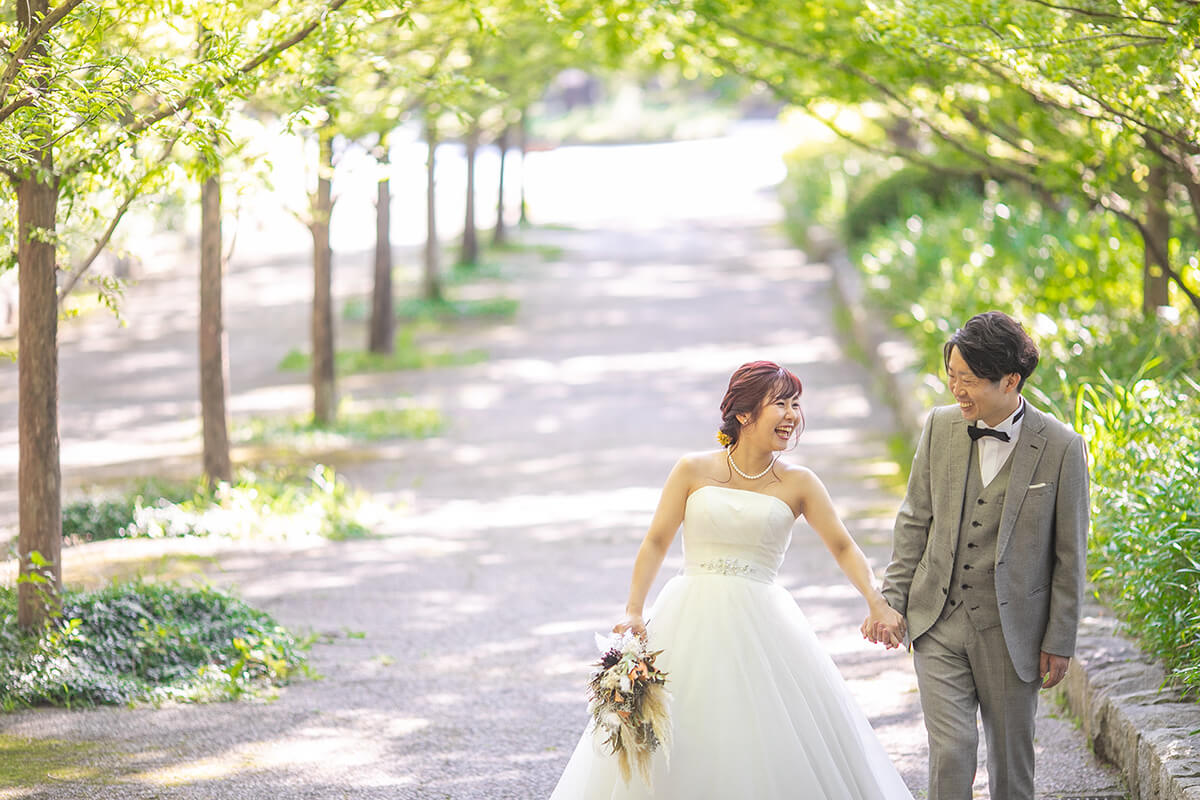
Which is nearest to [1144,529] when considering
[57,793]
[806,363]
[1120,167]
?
[1120,167]

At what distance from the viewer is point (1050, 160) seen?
9.83 metres

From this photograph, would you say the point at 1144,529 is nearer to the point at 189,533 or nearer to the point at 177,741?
the point at 177,741

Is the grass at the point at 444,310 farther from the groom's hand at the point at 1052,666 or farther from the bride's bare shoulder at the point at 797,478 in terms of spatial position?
the groom's hand at the point at 1052,666

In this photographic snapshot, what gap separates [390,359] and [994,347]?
497 inches

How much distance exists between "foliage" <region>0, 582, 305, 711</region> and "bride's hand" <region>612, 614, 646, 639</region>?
2.61 meters

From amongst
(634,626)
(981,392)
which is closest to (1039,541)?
(981,392)

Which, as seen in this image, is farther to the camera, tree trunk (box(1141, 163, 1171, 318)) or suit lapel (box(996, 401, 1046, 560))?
tree trunk (box(1141, 163, 1171, 318))

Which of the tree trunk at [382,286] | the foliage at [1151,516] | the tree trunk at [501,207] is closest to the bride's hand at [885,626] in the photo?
the foliage at [1151,516]

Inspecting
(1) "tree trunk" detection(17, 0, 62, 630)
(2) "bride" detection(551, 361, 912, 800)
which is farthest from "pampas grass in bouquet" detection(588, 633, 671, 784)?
(1) "tree trunk" detection(17, 0, 62, 630)

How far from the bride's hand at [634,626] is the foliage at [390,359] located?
11.5m

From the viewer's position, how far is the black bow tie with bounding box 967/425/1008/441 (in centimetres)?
403

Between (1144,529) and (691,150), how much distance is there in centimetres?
4160

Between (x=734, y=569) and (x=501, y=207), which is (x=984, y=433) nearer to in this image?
(x=734, y=569)

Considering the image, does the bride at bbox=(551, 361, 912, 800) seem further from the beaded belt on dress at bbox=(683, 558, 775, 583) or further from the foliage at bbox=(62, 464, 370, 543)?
the foliage at bbox=(62, 464, 370, 543)
